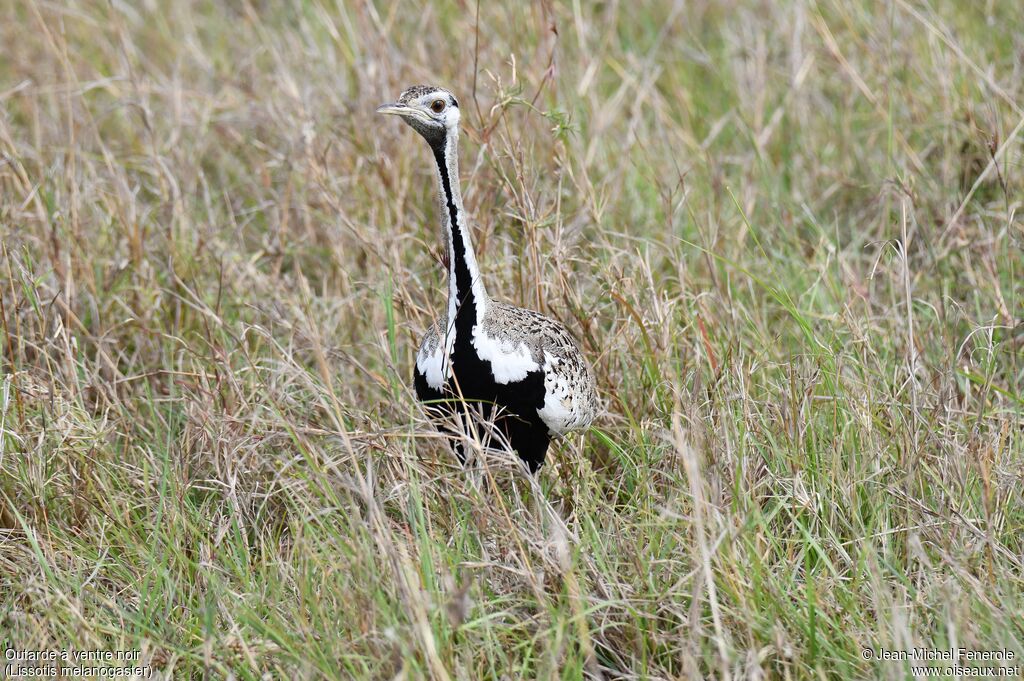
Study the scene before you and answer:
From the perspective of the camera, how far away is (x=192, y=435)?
2924 millimetres

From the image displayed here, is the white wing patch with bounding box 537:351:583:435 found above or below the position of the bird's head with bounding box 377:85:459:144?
below

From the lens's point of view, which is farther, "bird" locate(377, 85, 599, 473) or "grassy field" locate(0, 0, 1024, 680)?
"bird" locate(377, 85, 599, 473)

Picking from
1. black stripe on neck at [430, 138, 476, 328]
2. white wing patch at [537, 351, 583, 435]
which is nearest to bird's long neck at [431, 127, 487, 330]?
black stripe on neck at [430, 138, 476, 328]

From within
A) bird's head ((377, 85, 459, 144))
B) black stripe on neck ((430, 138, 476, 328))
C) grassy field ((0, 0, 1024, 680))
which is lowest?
grassy field ((0, 0, 1024, 680))

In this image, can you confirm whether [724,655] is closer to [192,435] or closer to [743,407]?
[743,407]

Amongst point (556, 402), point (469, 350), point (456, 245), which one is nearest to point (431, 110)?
point (456, 245)

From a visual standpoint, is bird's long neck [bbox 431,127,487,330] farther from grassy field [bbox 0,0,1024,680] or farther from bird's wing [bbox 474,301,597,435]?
grassy field [bbox 0,0,1024,680]

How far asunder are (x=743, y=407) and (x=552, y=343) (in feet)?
1.65

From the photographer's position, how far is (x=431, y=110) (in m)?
2.66

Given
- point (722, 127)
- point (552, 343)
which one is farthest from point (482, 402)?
point (722, 127)

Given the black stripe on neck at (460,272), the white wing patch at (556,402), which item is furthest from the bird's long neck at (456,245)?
the white wing patch at (556,402)

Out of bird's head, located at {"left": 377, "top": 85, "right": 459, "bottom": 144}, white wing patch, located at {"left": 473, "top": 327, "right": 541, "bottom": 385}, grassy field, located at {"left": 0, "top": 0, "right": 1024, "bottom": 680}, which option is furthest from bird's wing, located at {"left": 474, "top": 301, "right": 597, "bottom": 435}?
bird's head, located at {"left": 377, "top": 85, "right": 459, "bottom": 144}

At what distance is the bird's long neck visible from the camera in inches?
104

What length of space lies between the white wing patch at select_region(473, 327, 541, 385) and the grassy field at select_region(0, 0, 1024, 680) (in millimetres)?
215
